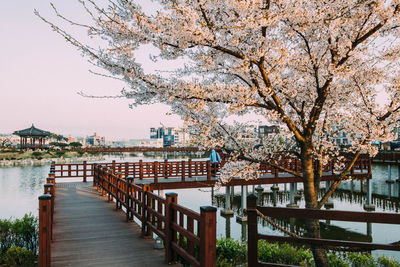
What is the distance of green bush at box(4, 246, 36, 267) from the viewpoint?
21.6 feet

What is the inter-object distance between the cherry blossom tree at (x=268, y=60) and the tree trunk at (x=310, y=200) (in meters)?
0.02

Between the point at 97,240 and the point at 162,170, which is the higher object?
the point at 162,170

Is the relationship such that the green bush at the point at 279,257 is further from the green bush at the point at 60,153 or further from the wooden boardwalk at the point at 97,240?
the green bush at the point at 60,153

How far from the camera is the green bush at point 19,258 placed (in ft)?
21.6

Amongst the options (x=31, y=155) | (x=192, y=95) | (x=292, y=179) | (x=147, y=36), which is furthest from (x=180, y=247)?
(x=31, y=155)

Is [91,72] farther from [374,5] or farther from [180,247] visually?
[374,5]

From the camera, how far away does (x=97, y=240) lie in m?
7.09

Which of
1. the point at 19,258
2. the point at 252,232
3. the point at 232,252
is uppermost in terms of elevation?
the point at 252,232

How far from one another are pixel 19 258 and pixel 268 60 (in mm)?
7065

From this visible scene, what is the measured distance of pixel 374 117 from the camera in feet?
23.6

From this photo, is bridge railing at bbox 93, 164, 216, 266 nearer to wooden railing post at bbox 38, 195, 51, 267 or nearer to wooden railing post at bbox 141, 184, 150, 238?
wooden railing post at bbox 141, 184, 150, 238

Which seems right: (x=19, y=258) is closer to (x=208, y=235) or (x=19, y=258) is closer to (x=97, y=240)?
(x=97, y=240)

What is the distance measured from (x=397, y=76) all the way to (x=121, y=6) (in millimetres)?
6984

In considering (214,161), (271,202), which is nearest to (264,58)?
(214,161)
